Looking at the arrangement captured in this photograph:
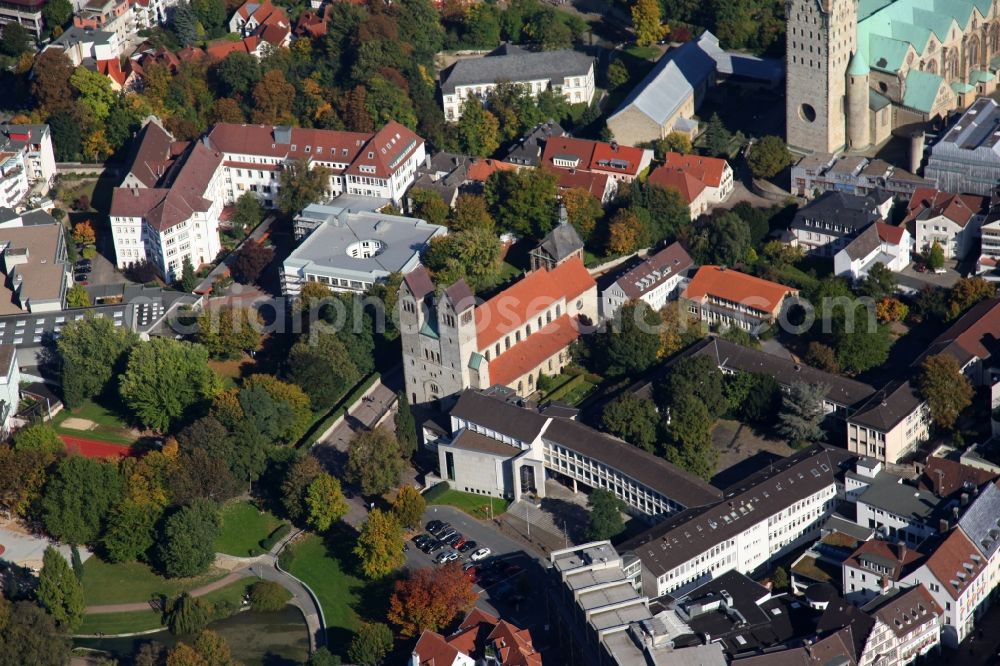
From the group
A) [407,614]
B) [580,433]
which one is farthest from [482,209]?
[407,614]

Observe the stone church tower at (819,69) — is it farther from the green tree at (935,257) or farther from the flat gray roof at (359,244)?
the flat gray roof at (359,244)

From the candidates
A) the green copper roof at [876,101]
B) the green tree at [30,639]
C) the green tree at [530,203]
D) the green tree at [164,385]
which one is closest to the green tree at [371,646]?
the green tree at [30,639]

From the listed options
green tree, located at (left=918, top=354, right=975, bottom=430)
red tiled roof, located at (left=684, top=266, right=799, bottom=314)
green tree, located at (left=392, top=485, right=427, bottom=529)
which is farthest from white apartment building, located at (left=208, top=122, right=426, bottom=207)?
green tree, located at (left=918, top=354, right=975, bottom=430)

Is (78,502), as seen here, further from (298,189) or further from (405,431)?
(298,189)

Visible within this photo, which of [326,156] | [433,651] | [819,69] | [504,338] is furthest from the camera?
[326,156]

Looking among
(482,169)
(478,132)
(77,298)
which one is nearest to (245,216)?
(77,298)
